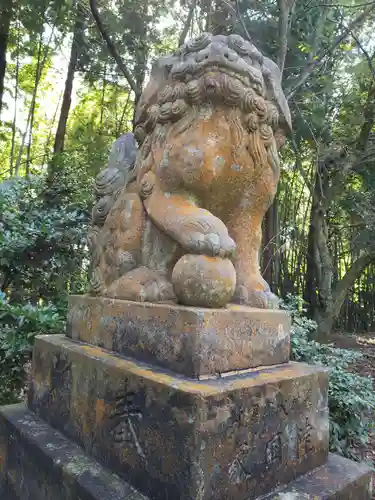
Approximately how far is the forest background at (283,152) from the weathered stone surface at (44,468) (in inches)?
32.1

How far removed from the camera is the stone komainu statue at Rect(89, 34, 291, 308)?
139 cm

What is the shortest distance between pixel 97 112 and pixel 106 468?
338 inches

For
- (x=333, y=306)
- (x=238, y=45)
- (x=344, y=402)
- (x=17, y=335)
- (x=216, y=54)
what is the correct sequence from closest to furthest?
(x=216, y=54), (x=238, y=45), (x=344, y=402), (x=17, y=335), (x=333, y=306)

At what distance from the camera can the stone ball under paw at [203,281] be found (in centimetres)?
128

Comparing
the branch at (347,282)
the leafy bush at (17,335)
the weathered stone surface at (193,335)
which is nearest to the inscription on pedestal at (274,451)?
the weathered stone surface at (193,335)

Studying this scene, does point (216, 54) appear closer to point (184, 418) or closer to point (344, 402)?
point (184, 418)

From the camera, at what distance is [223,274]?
1.32 meters

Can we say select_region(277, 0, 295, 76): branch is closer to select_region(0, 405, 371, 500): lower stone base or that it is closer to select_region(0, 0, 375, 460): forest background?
select_region(0, 0, 375, 460): forest background

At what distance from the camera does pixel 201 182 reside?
1.48 meters

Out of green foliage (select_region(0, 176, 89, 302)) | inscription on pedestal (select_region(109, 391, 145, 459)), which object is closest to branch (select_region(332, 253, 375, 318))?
green foliage (select_region(0, 176, 89, 302))

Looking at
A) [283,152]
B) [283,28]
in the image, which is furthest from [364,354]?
[283,28]

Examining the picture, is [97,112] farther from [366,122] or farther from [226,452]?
[226,452]

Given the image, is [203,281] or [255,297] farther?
[255,297]

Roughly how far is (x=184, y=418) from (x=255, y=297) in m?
0.60
